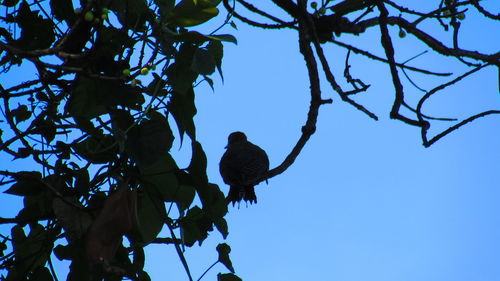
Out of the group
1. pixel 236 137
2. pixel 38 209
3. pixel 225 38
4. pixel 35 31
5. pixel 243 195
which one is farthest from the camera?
pixel 236 137

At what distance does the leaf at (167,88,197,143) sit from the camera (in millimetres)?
2359

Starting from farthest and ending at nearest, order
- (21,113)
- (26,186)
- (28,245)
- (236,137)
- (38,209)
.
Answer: (236,137) → (21,113) → (28,245) → (38,209) → (26,186)

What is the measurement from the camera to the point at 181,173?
254 cm

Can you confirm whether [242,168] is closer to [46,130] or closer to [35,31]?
[46,130]

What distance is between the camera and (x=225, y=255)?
2.88m

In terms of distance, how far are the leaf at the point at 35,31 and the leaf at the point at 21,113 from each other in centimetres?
97

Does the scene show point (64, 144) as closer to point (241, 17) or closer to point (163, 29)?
point (163, 29)

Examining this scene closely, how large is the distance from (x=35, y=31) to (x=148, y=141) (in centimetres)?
59

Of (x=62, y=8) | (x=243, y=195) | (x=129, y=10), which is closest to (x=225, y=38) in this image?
(x=129, y=10)

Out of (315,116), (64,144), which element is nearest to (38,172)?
(64,144)

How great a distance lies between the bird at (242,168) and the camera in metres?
5.67

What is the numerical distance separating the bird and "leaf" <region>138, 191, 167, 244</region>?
2837 mm

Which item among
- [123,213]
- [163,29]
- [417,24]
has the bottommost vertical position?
[123,213]

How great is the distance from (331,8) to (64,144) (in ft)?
4.90
